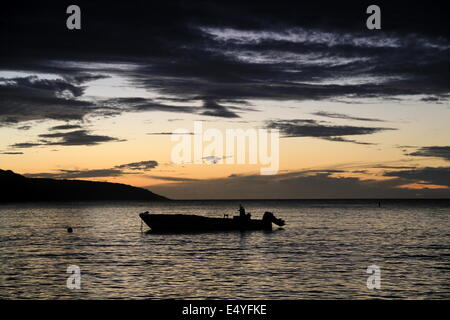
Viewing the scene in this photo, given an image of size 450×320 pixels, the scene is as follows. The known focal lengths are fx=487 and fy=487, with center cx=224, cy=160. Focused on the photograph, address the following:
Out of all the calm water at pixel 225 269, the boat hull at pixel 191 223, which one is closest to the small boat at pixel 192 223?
the boat hull at pixel 191 223

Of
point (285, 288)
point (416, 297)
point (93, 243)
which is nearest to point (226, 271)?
point (285, 288)

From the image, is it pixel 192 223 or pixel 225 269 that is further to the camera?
pixel 192 223

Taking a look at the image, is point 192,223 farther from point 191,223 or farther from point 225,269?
point 225,269

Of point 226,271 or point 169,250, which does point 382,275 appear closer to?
point 226,271

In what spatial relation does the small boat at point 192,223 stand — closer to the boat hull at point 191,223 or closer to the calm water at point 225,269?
the boat hull at point 191,223

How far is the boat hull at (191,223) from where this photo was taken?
243ft

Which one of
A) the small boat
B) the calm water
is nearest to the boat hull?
the small boat

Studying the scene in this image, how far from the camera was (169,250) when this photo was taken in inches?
1999

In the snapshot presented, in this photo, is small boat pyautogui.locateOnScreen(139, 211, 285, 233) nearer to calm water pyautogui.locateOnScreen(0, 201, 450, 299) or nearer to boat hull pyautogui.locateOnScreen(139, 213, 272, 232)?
boat hull pyautogui.locateOnScreen(139, 213, 272, 232)

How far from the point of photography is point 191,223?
74625 millimetres

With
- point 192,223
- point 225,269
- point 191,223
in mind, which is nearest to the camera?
point 225,269

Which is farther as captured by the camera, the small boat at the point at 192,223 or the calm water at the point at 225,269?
the small boat at the point at 192,223

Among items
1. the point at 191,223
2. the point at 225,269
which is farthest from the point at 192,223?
the point at 225,269
